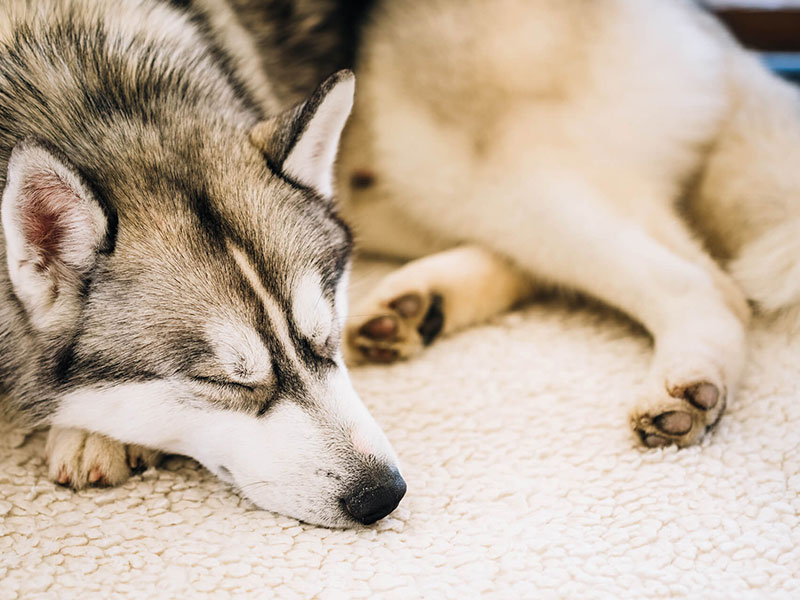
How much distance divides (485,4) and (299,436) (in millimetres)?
1346

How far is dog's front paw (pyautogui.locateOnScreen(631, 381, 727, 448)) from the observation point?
1.51 metres

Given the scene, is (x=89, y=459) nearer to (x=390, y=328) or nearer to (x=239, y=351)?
(x=239, y=351)

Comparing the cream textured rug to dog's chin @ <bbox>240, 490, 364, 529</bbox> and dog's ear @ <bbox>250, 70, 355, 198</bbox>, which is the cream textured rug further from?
dog's ear @ <bbox>250, 70, 355, 198</bbox>

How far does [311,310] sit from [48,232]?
458mm

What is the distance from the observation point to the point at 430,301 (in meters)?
1.95

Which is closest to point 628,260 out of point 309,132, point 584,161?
point 584,161

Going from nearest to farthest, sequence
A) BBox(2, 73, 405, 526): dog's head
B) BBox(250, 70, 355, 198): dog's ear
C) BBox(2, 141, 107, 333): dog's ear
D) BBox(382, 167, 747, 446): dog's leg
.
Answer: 1. BBox(2, 141, 107, 333): dog's ear
2. BBox(2, 73, 405, 526): dog's head
3. BBox(250, 70, 355, 198): dog's ear
4. BBox(382, 167, 747, 446): dog's leg

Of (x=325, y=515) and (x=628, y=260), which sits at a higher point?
(x=325, y=515)

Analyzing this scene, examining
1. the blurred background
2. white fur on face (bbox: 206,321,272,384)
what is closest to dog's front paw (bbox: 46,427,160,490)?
white fur on face (bbox: 206,321,272,384)

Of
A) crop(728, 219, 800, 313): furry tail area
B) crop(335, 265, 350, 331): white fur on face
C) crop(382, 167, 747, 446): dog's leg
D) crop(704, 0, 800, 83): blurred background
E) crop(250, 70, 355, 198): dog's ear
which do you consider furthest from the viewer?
crop(704, 0, 800, 83): blurred background

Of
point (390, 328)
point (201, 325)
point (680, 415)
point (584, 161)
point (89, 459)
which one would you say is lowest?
point (680, 415)

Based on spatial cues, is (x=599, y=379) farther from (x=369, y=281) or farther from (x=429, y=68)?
(x=429, y=68)

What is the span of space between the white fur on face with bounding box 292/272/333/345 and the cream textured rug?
0.35 meters

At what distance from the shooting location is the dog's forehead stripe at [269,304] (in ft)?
4.16
